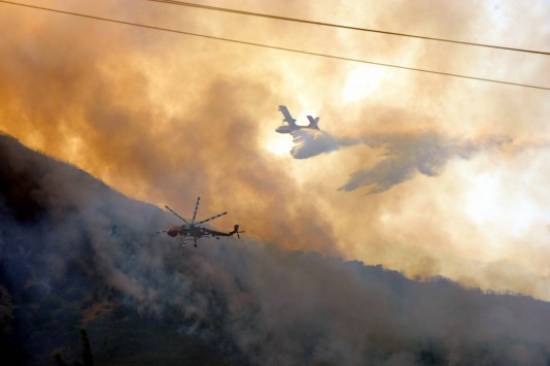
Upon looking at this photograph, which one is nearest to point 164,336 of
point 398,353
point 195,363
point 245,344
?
point 195,363

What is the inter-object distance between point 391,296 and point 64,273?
10119 centimetres

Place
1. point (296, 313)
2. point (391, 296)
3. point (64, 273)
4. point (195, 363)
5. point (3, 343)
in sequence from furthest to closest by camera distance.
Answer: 1. point (391, 296)
2. point (296, 313)
3. point (64, 273)
4. point (195, 363)
5. point (3, 343)

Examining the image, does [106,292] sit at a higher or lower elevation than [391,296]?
lower

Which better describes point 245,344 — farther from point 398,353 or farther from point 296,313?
point 398,353

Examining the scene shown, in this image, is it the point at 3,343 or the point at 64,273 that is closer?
the point at 3,343

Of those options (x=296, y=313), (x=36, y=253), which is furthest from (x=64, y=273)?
(x=296, y=313)

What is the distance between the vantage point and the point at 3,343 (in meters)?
124

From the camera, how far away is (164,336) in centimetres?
14825

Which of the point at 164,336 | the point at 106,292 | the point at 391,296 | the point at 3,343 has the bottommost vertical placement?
the point at 3,343

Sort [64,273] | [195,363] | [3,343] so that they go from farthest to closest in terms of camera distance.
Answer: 1. [64,273]
2. [195,363]
3. [3,343]

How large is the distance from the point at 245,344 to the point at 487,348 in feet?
243

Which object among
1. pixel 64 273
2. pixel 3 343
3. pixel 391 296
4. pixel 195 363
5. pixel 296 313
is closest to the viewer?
pixel 3 343

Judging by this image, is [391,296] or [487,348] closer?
[487,348]

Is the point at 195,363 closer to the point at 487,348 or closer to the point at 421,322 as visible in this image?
the point at 421,322
